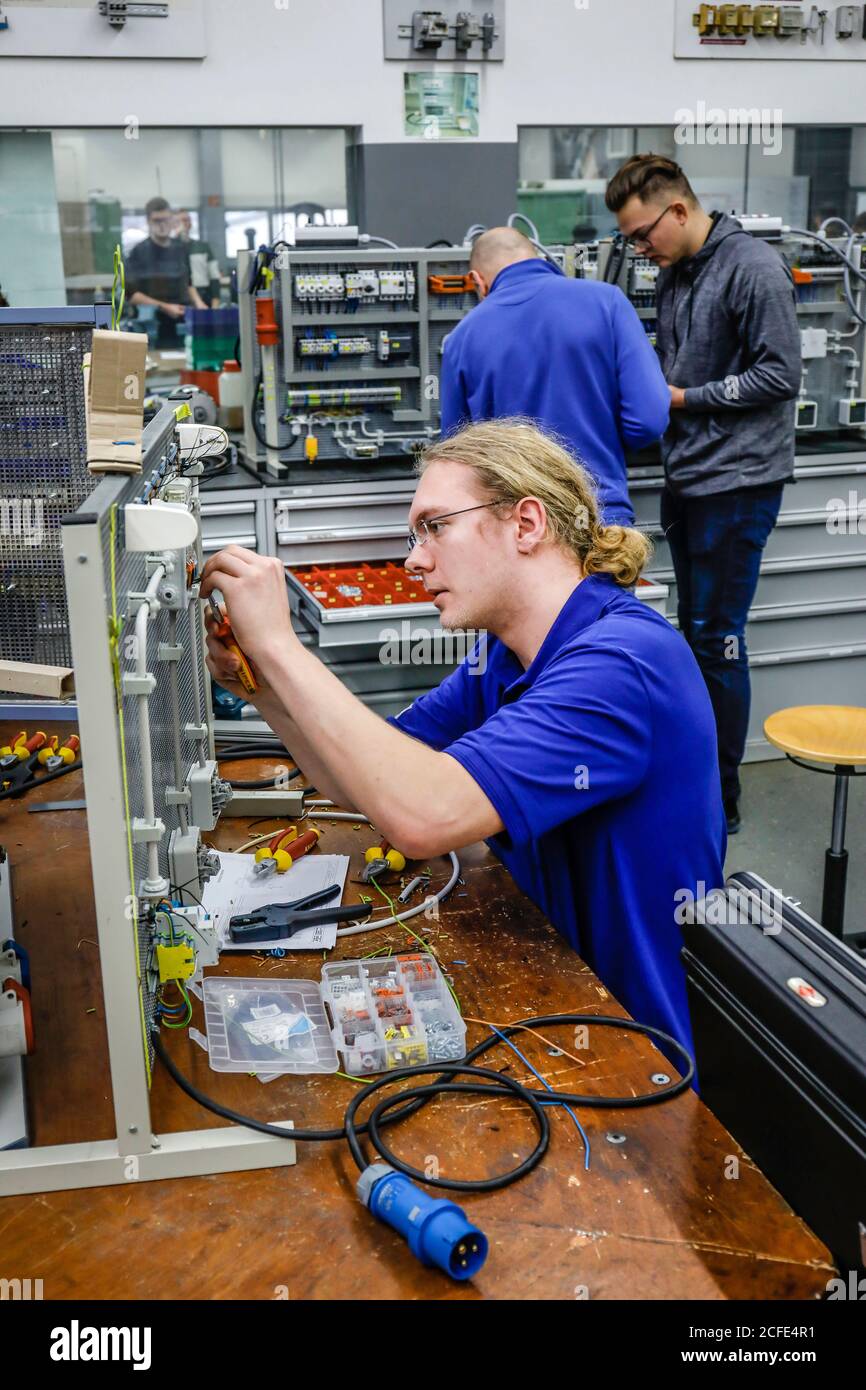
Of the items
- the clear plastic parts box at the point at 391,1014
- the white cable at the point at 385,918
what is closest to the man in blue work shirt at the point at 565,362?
the white cable at the point at 385,918

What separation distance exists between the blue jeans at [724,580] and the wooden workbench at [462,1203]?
2133mm

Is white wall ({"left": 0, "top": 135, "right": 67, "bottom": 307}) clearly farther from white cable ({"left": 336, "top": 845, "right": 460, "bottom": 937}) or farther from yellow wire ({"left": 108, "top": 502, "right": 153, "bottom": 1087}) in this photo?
yellow wire ({"left": 108, "top": 502, "right": 153, "bottom": 1087})

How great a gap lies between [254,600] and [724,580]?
2194mm

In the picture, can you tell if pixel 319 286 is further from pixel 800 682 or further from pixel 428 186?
pixel 800 682

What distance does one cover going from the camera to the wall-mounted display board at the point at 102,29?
401 centimetres

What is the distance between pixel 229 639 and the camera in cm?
140

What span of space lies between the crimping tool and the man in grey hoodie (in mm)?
2039

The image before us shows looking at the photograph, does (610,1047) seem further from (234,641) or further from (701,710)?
(234,641)

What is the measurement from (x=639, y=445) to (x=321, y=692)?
194cm

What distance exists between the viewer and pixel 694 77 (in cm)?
473

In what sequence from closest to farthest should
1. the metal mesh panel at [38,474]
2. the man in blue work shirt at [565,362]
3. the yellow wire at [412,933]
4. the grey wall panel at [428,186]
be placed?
the yellow wire at [412,933], the metal mesh panel at [38,474], the man in blue work shirt at [565,362], the grey wall panel at [428,186]

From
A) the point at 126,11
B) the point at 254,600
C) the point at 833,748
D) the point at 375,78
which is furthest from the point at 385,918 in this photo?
the point at 375,78

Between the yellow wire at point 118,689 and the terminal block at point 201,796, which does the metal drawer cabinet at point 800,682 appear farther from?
the yellow wire at point 118,689

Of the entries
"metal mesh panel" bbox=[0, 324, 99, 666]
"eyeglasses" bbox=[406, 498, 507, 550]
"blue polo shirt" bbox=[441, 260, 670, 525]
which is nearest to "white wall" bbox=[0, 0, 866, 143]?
"blue polo shirt" bbox=[441, 260, 670, 525]
